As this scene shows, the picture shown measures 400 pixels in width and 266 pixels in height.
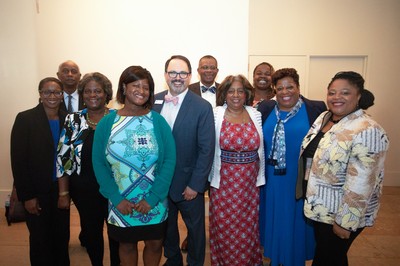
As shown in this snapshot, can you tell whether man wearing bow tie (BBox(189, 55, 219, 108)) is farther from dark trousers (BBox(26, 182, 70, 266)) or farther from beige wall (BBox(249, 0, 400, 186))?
dark trousers (BBox(26, 182, 70, 266))

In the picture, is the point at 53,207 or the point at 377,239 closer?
the point at 53,207

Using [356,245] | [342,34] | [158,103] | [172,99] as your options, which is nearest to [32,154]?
[158,103]

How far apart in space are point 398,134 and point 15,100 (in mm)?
6845

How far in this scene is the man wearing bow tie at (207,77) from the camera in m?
3.63

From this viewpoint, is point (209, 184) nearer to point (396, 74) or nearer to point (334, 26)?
point (334, 26)

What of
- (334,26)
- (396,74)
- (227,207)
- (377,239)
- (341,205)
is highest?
(334,26)

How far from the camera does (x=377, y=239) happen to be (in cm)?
336

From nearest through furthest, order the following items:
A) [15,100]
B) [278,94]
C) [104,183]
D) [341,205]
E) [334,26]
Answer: [341,205] → [104,183] → [278,94] → [15,100] → [334,26]

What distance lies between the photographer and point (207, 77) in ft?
12.0

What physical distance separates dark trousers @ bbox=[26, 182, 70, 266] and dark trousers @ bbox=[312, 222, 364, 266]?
2.07 m

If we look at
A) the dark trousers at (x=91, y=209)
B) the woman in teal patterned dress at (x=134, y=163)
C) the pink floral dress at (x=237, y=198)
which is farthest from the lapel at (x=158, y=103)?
the dark trousers at (x=91, y=209)

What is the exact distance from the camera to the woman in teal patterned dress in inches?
73.2

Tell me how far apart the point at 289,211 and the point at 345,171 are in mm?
804

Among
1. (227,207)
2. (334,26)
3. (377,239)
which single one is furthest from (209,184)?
(334,26)
